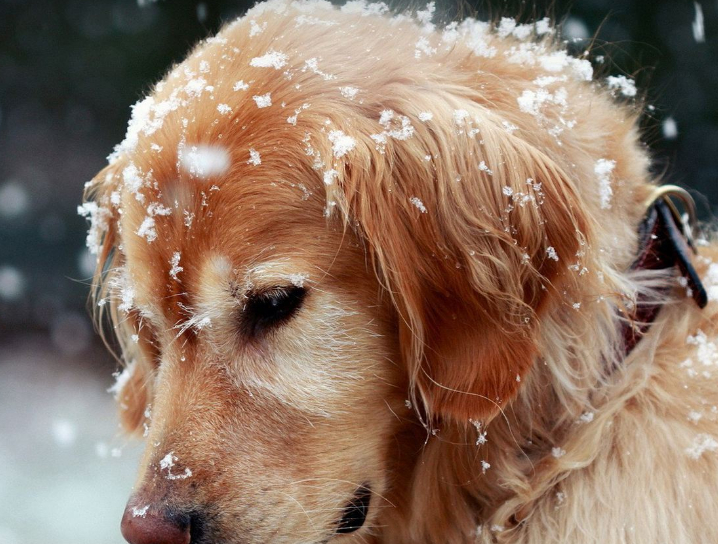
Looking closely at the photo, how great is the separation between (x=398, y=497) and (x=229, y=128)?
1.22 metres

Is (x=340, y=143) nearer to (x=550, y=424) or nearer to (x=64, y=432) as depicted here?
(x=550, y=424)

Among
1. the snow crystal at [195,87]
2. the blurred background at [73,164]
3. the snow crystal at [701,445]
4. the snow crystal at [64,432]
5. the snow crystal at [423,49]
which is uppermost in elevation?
the snow crystal at [423,49]

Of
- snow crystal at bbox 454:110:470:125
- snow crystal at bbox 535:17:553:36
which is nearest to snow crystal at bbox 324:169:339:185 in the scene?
snow crystal at bbox 454:110:470:125

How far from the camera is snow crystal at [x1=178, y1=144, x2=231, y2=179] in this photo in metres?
1.91

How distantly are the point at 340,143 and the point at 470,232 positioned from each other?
41cm

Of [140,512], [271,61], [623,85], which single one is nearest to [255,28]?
[271,61]

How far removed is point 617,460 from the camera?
204 centimetres

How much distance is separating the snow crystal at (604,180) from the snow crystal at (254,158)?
96cm

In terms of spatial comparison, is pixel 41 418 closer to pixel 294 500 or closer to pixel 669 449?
pixel 294 500

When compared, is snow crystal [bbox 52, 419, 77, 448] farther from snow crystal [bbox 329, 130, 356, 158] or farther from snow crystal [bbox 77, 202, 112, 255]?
snow crystal [bbox 329, 130, 356, 158]

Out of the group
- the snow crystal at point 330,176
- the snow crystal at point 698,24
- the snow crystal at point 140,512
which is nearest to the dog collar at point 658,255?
the snow crystal at point 330,176

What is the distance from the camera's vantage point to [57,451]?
5781 mm

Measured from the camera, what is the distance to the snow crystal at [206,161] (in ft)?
6.26

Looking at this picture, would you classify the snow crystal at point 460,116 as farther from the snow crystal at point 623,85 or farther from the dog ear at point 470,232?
the snow crystal at point 623,85
